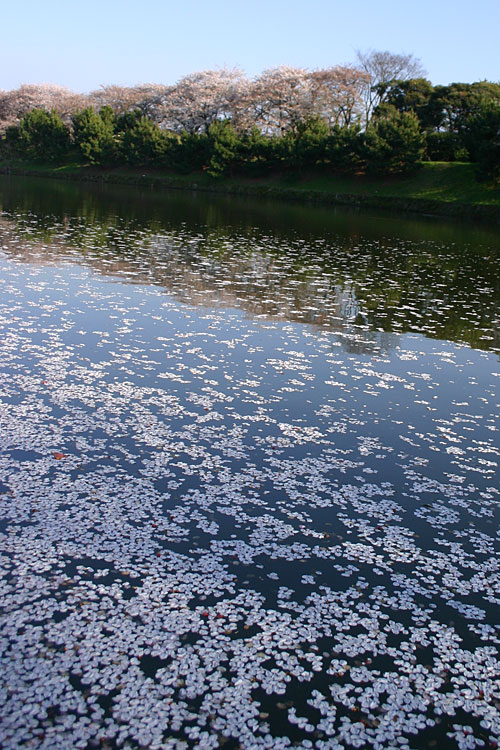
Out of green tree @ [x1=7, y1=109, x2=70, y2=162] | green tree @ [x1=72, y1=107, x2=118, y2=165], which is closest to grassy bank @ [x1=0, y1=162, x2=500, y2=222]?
green tree @ [x1=72, y1=107, x2=118, y2=165]

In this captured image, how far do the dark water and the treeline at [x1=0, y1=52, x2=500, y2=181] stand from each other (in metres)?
44.8

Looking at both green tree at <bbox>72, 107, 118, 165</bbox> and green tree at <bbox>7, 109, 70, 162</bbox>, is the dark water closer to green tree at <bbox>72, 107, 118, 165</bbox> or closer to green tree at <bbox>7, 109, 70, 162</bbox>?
green tree at <bbox>72, 107, 118, 165</bbox>

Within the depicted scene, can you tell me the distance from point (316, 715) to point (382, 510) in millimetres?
2896

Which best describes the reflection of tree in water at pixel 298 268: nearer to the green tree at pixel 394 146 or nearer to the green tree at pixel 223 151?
the green tree at pixel 394 146

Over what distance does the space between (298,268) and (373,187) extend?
38.9 m

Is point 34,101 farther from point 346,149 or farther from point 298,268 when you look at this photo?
point 298,268

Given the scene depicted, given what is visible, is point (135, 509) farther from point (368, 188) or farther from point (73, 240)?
point (368, 188)

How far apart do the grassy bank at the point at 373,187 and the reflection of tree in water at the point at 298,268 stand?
19.6 metres

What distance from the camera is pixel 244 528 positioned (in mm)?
6031

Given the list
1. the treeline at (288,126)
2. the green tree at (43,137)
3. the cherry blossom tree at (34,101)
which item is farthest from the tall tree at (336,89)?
the cherry blossom tree at (34,101)

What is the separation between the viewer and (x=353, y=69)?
7031 cm

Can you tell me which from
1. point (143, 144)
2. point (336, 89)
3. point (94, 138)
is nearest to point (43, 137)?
point (94, 138)

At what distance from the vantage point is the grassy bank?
48906 mm

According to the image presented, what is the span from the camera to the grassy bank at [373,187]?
1925 inches
